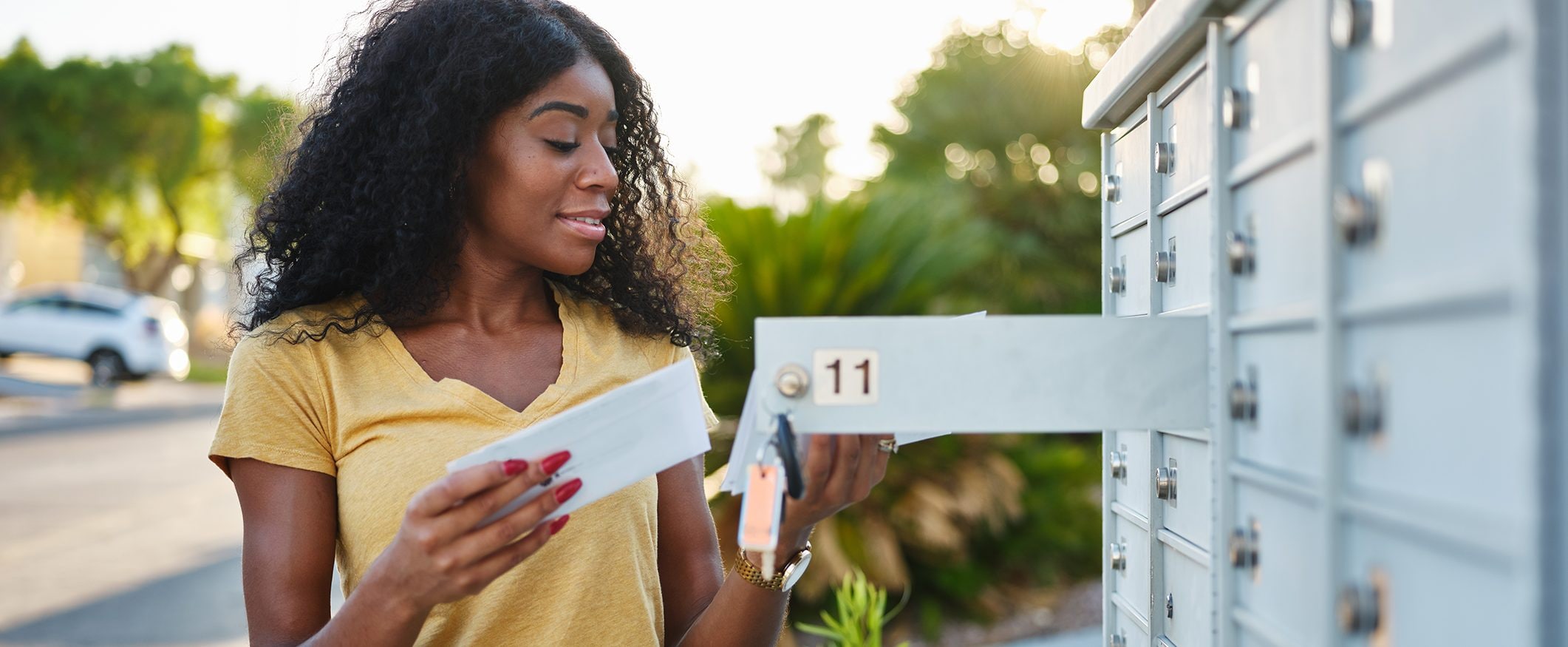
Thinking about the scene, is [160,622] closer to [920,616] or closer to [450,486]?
[920,616]

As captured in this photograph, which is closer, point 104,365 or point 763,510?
point 763,510

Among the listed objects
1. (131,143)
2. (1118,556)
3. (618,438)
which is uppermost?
(131,143)

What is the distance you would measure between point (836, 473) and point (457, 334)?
803mm

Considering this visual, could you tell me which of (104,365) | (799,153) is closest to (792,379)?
(104,365)

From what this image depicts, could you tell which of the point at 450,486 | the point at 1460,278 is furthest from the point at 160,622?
the point at 1460,278

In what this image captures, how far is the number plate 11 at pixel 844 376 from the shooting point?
3.98 ft

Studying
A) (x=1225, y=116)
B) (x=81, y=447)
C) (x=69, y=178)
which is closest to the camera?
(x=1225, y=116)

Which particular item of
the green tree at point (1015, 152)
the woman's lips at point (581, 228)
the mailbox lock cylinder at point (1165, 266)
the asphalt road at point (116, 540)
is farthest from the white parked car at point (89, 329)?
the mailbox lock cylinder at point (1165, 266)

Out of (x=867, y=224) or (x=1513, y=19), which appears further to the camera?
(x=867, y=224)

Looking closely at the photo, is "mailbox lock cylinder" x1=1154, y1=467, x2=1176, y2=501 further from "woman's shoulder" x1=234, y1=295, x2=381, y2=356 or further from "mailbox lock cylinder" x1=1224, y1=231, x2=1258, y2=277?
"woman's shoulder" x1=234, y1=295, x2=381, y2=356

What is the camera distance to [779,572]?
1659 millimetres

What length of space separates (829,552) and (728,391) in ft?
2.95

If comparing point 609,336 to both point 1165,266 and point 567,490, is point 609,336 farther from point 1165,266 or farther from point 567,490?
point 1165,266

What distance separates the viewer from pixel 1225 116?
1.23 meters
